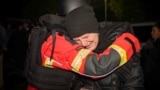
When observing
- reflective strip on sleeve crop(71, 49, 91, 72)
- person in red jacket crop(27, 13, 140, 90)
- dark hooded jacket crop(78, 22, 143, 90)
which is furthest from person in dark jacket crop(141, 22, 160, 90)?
reflective strip on sleeve crop(71, 49, 91, 72)

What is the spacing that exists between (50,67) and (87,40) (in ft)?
1.00

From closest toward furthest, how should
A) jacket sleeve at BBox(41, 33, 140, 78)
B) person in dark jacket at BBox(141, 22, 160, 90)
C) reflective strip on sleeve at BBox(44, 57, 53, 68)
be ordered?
jacket sleeve at BBox(41, 33, 140, 78) → reflective strip on sleeve at BBox(44, 57, 53, 68) → person in dark jacket at BBox(141, 22, 160, 90)

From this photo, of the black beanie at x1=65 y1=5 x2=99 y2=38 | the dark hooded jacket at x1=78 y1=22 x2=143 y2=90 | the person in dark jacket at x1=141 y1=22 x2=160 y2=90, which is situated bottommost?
the person in dark jacket at x1=141 y1=22 x2=160 y2=90

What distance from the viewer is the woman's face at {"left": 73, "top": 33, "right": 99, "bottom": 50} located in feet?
8.06

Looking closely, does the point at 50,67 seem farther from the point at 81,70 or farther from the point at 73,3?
the point at 73,3

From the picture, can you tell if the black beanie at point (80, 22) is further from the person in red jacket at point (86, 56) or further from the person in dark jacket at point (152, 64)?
the person in dark jacket at point (152, 64)

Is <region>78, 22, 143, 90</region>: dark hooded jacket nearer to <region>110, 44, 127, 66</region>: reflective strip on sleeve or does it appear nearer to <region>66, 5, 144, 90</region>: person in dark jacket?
<region>66, 5, 144, 90</region>: person in dark jacket

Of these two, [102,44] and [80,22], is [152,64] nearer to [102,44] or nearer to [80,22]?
[102,44]

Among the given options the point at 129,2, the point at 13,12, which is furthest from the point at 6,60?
the point at 13,12

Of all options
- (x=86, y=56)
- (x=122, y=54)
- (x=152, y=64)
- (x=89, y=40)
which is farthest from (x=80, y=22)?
(x=152, y=64)

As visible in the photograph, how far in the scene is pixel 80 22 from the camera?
2465 millimetres

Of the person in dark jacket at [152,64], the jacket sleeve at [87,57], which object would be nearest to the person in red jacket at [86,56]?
the jacket sleeve at [87,57]

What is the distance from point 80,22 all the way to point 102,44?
0.73ft

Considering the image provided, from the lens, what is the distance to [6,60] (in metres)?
11.8
